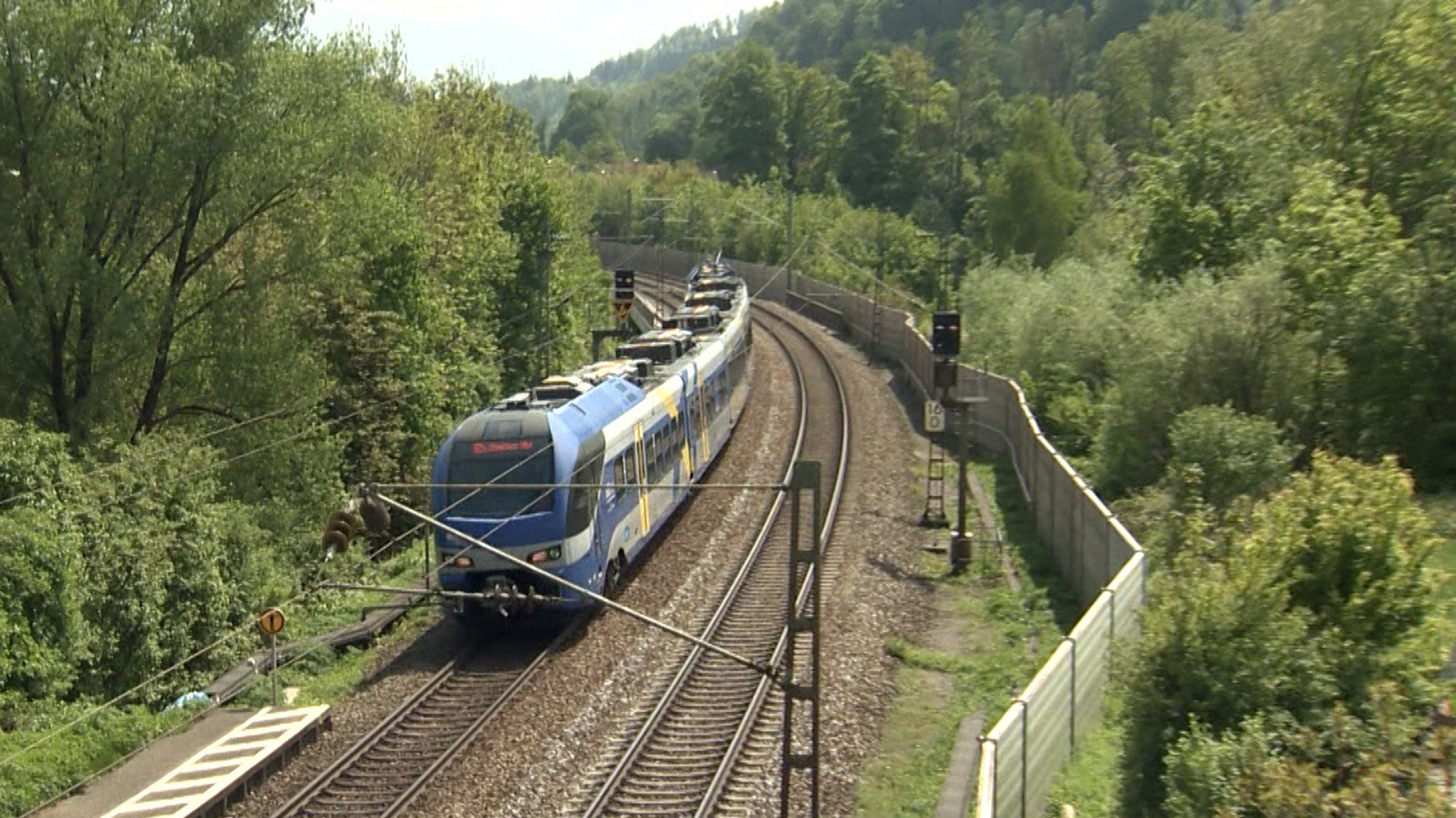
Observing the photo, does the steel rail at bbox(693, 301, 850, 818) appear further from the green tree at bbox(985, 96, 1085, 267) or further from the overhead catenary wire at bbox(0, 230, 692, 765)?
the green tree at bbox(985, 96, 1085, 267)

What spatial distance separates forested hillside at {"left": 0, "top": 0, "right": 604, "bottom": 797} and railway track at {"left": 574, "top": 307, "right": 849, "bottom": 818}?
7.26 metres

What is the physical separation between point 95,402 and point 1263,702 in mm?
19754

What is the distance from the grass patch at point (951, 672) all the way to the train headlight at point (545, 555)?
5031mm

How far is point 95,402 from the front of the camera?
24281 mm

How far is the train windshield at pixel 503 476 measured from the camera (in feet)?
67.1

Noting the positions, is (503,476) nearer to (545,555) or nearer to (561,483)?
(561,483)

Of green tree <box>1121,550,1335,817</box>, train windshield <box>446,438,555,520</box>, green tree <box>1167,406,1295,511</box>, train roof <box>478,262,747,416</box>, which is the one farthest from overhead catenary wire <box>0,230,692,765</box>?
green tree <box>1167,406,1295,511</box>

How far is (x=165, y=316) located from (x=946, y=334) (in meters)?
14.5

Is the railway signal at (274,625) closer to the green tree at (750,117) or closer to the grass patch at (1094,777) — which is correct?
the grass patch at (1094,777)

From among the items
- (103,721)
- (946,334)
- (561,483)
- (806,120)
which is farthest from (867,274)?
(103,721)

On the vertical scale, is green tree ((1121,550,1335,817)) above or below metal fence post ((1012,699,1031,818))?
above

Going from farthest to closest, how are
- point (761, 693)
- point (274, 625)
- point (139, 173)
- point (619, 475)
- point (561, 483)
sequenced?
A: point (139, 173) → point (619, 475) → point (561, 483) → point (274, 625) → point (761, 693)

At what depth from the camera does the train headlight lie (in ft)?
66.1

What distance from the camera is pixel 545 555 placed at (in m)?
20.2
